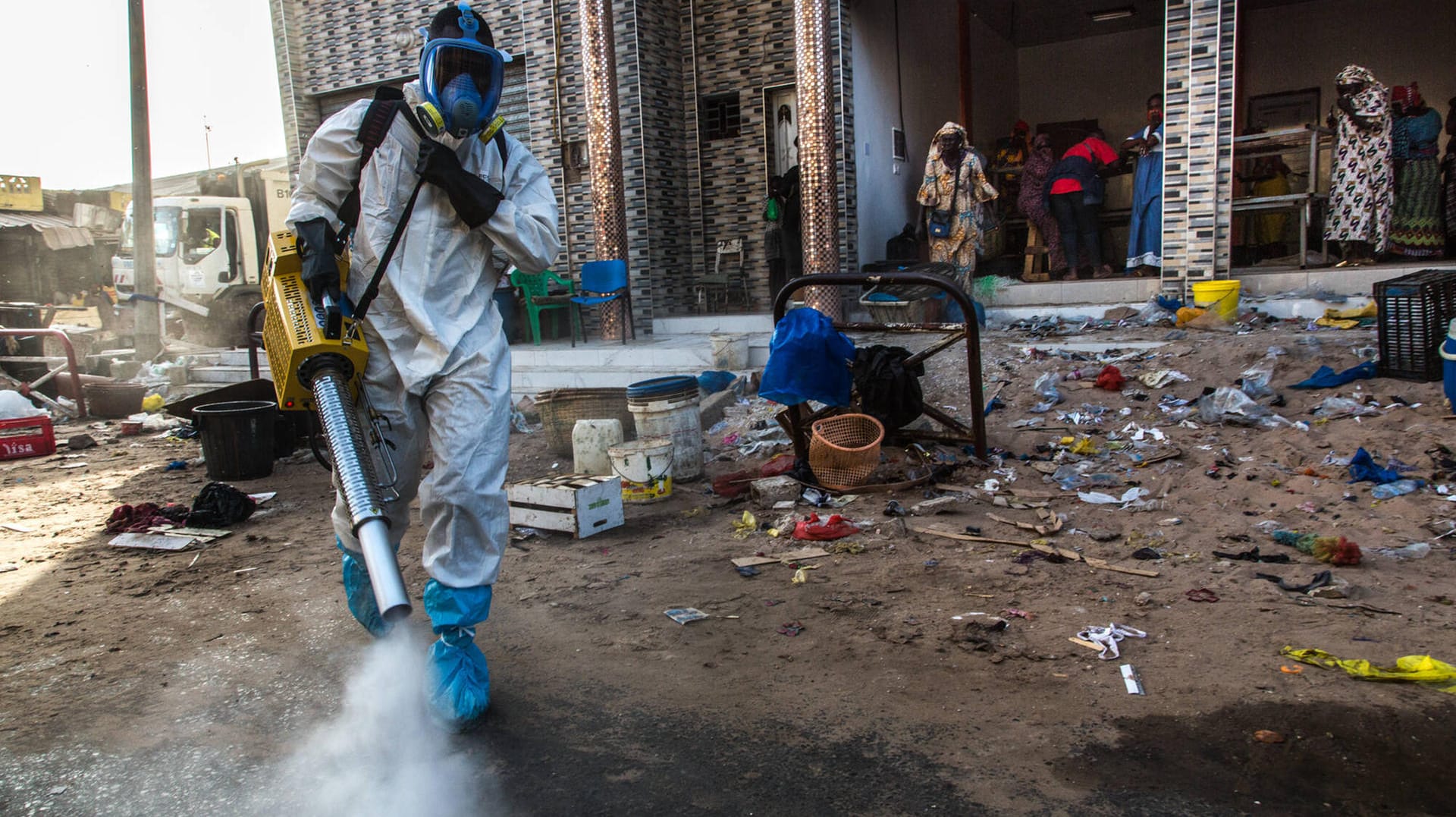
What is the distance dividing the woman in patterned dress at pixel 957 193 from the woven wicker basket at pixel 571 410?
456 cm

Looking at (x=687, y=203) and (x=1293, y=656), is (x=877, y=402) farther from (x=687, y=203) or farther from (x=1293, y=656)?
(x=687, y=203)

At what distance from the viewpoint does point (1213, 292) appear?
8797 millimetres

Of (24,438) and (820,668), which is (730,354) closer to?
(820,668)

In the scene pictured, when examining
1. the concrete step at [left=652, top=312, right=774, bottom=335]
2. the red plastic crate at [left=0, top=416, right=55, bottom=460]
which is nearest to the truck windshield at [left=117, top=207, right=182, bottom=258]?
the red plastic crate at [left=0, top=416, right=55, bottom=460]

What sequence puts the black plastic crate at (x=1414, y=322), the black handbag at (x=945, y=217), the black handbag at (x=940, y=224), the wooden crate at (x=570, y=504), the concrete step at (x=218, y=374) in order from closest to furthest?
1. the wooden crate at (x=570, y=504)
2. the black plastic crate at (x=1414, y=322)
3. the black handbag at (x=945, y=217)
4. the black handbag at (x=940, y=224)
5. the concrete step at (x=218, y=374)

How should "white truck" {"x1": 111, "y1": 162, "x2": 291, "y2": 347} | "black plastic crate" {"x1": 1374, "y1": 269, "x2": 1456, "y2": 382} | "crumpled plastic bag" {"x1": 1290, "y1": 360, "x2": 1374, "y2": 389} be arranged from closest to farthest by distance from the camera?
"black plastic crate" {"x1": 1374, "y1": 269, "x2": 1456, "y2": 382} → "crumpled plastic bag" {"x1": 1290, "y1": 360, "x2": 1374, "y2": 389} → "white truck" {"x1": 111, "y1": 162, "x2": 291, "y2": 347}

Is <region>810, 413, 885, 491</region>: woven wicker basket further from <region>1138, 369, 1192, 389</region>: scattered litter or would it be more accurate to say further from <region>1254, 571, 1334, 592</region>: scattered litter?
<region>1138, 369, 1192, 389</region>: scattered litter

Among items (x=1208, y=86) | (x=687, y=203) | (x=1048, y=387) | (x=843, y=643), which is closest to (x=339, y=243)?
(x=843, y=643)

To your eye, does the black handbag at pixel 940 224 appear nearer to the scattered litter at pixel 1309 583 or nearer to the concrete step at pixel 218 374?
the scattered litter at pixel 1309 583

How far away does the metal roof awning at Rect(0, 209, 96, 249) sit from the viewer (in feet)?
81.8

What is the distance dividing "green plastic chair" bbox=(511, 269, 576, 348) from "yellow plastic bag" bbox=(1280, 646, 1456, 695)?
9.23 metres

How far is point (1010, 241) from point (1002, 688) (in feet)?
38.8

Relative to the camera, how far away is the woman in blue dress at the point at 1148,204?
10320 mm

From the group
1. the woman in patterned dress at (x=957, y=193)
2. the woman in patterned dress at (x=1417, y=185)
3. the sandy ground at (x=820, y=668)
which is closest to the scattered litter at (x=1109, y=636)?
the sandy ground at (x=820, y=668)
